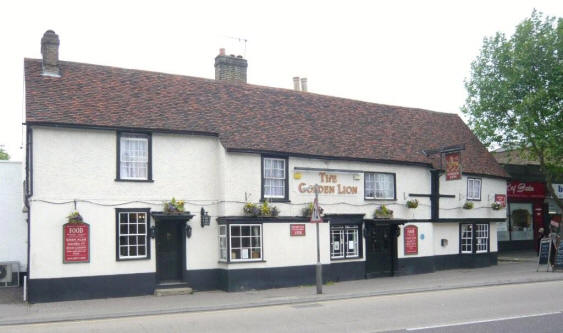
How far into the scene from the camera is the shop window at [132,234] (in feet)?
62.1

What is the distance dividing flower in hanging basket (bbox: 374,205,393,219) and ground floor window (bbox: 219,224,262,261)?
5.47 m

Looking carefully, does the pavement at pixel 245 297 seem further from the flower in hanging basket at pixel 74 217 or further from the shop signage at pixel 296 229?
the flower in hanging basket at pixel 74 217

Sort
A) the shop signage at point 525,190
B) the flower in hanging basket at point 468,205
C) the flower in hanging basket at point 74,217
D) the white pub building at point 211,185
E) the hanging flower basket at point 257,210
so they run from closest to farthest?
the flower in hanging basket at point 74,217 → the white pub building at point 211,185 → the hanging flower basket at point 257,210 → the flower in hanging basket at point 468,205 → the shop signage at point 525,190

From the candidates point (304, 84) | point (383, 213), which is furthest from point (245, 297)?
point (304, 84)

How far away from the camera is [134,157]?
1947 centimetres

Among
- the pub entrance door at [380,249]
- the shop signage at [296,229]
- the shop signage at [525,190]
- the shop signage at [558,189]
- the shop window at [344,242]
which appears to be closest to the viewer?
the shop signage at [296,229]

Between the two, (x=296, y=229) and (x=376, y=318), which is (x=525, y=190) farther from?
(x=376, y=318)

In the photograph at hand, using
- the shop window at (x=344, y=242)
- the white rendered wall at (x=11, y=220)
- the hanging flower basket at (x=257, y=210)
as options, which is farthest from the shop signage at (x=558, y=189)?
the white rendered wall at (x=11, y=220)

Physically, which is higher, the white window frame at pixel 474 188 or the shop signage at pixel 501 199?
the white window frame at pixel 474 188

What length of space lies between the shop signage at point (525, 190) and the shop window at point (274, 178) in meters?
18.1

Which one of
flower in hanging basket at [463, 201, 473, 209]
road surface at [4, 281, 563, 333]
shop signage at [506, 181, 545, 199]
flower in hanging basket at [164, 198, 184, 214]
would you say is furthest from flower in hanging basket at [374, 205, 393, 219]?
shop signage at [506, 181, 545, 199]

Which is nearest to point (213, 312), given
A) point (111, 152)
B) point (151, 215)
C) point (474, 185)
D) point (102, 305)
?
point (102, 305)

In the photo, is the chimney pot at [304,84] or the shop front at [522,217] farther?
the shop front at [522,217]

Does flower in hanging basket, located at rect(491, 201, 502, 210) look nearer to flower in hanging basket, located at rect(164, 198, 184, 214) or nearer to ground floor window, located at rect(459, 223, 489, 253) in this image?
ground floor window, located at rect(459, 223, 489, 253)
